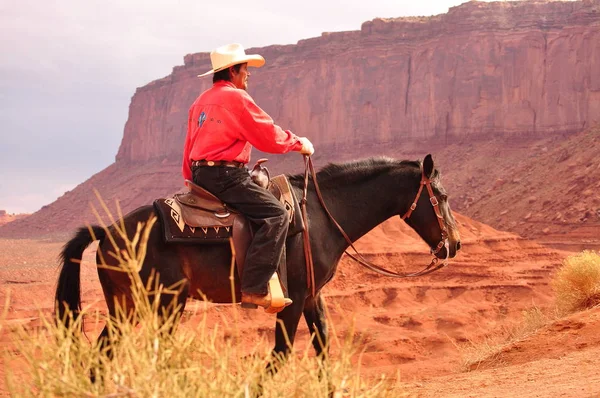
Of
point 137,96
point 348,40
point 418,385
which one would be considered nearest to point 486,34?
point 348,40

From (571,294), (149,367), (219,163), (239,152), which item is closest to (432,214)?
(239,152)

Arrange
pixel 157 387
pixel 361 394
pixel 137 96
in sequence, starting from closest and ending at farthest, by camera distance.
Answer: pixel 157 387
pixel 361 394
pixel 137 96

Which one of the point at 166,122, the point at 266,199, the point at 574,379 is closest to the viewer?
the point at 266,199

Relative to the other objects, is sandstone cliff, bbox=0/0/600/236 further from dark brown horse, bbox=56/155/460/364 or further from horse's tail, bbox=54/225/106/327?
horse's tail, bbox=54/225/106/327

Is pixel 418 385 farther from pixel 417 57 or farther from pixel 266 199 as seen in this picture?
pixel 417 57

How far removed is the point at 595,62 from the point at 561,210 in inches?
892

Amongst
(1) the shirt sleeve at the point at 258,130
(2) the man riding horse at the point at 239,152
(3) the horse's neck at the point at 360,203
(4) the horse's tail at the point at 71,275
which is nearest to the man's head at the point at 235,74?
(2) the man riding horse at the point at 239,152

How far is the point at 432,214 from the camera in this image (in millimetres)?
7438

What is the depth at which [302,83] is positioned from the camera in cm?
8775

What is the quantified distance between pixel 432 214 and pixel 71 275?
3164mm

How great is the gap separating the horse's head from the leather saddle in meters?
1.22

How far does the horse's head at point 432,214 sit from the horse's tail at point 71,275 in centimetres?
276

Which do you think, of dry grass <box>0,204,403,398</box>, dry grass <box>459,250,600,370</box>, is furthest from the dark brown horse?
A: dry grass <box>459,250,600,370</box>

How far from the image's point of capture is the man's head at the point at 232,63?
679cm
